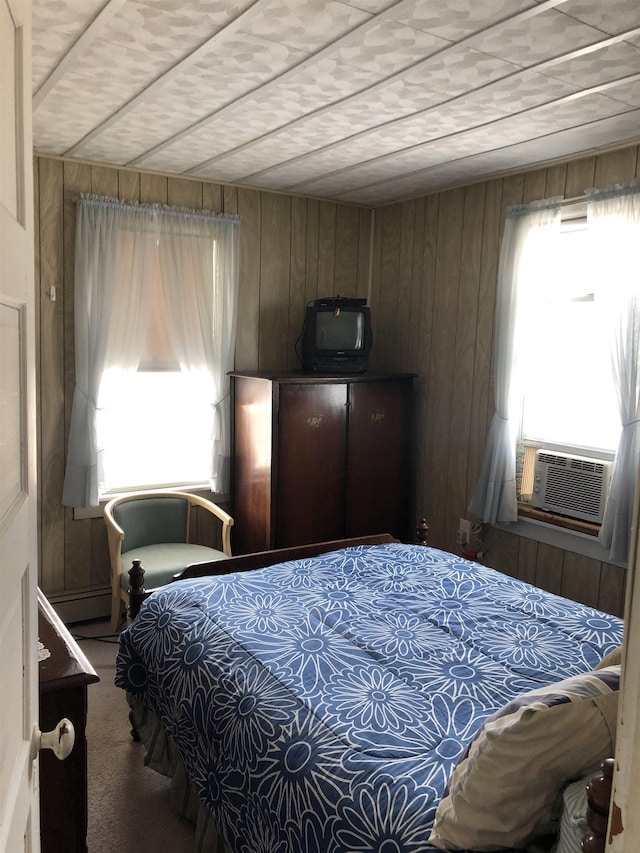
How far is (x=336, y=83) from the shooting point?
2.57 meters

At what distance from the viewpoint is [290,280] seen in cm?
462

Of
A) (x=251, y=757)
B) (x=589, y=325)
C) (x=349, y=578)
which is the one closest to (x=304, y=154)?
(x=589, y=325)

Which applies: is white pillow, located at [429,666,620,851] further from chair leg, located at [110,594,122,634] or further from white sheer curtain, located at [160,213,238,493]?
white sheer curtain, located at [160,213,238,493]

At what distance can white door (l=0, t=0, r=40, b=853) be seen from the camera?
Answer: 88 centimetres

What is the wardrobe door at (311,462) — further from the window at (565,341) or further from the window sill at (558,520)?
the window sill at (558,520)

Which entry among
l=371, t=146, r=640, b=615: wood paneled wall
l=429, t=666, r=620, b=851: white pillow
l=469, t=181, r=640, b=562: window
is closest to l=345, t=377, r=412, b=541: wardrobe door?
l=371, t=146, r=640, b=615: wood paneled wall

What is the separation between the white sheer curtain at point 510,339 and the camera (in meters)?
3.75

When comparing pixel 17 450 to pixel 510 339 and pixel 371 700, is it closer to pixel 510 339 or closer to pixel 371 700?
pixel 371 700

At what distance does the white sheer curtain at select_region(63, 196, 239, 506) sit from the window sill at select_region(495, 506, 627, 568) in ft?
6.74

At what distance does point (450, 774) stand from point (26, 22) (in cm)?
169

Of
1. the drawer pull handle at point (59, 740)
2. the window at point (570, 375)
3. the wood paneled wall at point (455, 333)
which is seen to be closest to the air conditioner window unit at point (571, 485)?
the window at point (570, 375)

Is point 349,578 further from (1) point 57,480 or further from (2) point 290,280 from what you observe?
(2) point 290,280

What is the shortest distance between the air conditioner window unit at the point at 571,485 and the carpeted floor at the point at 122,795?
7.57 ft

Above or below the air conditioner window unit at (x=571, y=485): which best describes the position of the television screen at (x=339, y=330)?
above
